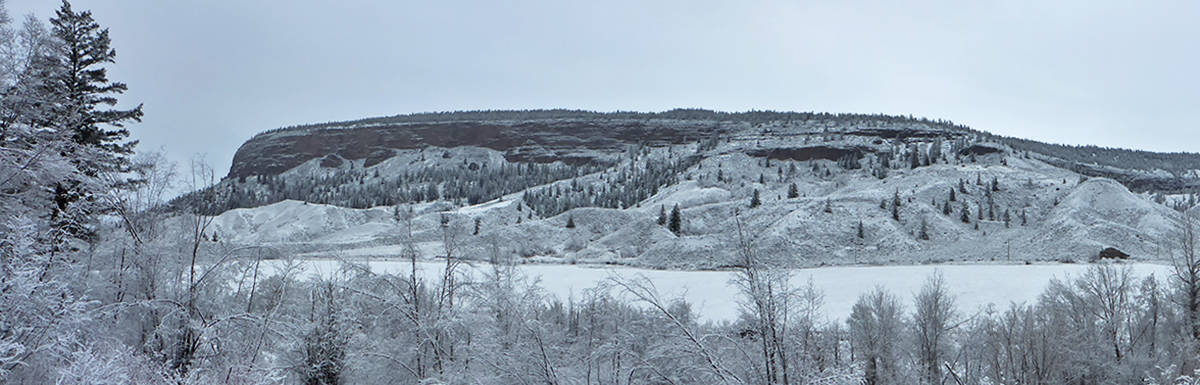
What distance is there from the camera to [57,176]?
41.8 feet

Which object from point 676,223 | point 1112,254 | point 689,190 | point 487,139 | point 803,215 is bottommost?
point 1112,254

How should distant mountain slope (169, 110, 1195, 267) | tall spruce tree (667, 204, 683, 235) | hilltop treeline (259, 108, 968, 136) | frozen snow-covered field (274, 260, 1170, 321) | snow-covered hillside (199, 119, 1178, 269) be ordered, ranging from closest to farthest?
frozen snow-covered field (274, 260, 1170, 321) < snow-covered hillside (199, 119, 1178, 269) < distant mountain slope (169, 110, 1195, 267) < tall spruce tree (667, 204, 683, 235) < hilltop treeline (259, 108, 968, 136)

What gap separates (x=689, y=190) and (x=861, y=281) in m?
43.6

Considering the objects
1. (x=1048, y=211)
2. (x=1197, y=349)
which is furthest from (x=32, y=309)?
(x=1048, y=211)

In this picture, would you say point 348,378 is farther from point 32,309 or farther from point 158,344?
point 32,309

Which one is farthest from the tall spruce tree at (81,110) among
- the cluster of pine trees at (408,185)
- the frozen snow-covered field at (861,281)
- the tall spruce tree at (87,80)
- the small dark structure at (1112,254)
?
the cluster of pine trees at (408,185)

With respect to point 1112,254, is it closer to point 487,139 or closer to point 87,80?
point 87,80

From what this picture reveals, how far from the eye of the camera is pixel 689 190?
81062 mm

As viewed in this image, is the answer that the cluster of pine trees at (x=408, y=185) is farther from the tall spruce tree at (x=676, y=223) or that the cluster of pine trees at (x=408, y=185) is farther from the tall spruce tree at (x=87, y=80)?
the tall spruce tree at (x=87, y=80)

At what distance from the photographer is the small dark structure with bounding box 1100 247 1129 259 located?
1730 inches

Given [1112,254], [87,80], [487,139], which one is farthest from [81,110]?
[487,139]

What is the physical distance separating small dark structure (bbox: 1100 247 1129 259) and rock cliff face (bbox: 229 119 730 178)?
3485 inches

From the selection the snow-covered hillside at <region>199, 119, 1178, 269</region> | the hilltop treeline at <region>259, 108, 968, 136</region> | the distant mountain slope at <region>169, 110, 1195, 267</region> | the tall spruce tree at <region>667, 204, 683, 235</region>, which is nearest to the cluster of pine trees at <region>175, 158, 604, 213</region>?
the distant mountain slope at <region>169, 110, 1195, 267</region>

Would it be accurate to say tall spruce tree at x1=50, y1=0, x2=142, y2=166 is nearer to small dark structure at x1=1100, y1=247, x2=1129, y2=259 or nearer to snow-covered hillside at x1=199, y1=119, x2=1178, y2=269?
snow-covered hillside at x1=199, y1=119, x2=1178, y2=269
